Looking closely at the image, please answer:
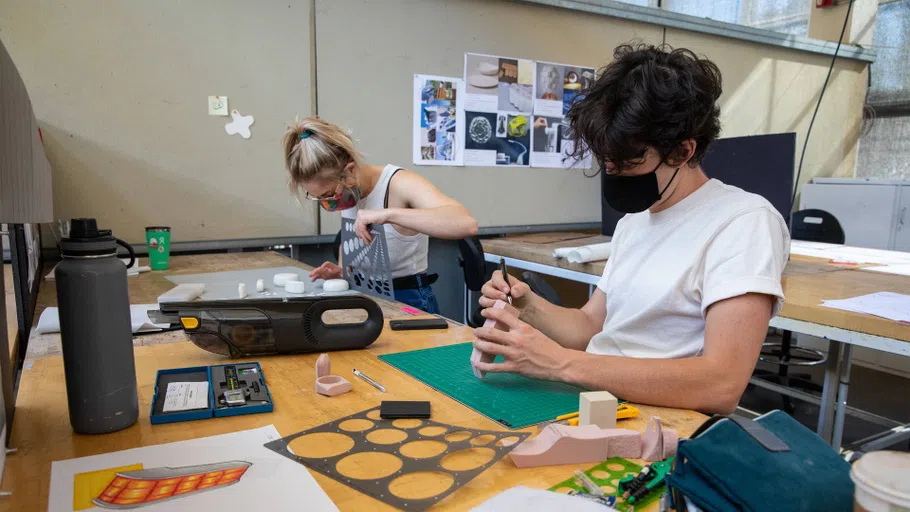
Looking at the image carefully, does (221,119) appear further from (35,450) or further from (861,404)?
(861,404)

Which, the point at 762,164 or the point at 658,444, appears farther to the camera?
the point at 762,164

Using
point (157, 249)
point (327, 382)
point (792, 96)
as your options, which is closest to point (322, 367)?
point (327, 382)

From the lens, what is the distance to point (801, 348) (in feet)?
11.4

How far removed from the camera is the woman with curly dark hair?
902 millimetres

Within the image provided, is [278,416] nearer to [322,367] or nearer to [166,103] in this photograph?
[322,367]

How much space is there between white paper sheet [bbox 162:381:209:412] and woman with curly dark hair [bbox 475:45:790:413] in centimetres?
44

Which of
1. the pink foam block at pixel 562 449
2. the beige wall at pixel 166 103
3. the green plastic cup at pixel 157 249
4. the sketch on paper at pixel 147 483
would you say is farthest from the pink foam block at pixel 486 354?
the beige wall at pixel 166 103

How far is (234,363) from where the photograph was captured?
3.46ft

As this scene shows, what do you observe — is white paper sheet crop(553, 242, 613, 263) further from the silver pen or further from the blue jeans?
the silver pen

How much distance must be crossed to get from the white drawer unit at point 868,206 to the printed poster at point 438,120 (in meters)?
2.94

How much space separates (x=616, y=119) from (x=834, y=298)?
127 cm

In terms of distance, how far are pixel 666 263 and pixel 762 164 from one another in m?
1.74

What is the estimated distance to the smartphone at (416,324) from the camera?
133 centimetres

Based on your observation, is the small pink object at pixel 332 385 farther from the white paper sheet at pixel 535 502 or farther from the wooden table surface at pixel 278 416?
the white paper sheet at pixel 535 502
